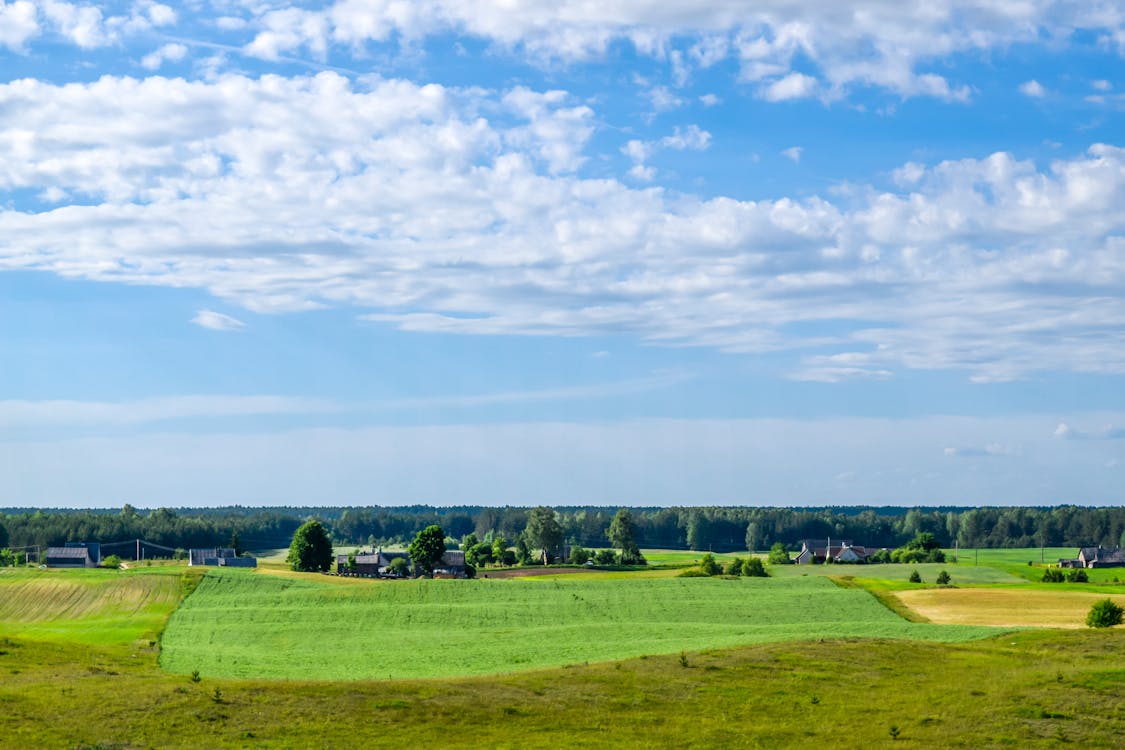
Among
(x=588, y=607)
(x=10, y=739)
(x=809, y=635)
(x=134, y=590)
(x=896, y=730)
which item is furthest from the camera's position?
(x=134, y=590)

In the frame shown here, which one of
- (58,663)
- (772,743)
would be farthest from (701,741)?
(58,663)

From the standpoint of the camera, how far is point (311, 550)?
6831 inches

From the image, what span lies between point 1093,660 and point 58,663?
5948 cm

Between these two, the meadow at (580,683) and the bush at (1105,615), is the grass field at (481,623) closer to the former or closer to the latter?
the meadow at (580,683)

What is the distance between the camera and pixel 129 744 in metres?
46.4

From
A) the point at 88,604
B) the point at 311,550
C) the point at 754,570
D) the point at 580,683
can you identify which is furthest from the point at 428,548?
the point at 580,683

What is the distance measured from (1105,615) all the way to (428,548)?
349ft

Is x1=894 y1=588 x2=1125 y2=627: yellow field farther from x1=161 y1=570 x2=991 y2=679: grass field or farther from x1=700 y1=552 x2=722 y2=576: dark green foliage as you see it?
x1=700 y1=552 x2=722 y2=576: dark green foliage

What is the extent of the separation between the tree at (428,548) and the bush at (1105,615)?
10347 cm

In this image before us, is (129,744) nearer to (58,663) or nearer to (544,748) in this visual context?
(544,748)

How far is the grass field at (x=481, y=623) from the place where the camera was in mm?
73062

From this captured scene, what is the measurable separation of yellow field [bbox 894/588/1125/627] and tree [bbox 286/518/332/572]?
87871 mm

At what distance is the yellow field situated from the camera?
9612cm

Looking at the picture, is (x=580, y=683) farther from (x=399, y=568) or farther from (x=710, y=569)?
(x=399, y=568)
